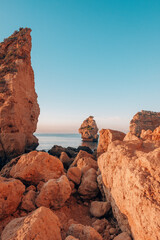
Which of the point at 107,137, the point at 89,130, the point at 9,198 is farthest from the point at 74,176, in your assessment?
the point at 89,130

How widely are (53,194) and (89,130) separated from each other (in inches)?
2217

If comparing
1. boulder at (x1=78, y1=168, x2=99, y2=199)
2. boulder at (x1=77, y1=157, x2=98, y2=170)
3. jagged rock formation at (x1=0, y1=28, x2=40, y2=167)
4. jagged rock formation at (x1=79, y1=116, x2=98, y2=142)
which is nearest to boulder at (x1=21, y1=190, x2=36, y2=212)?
boulder at (x1=78, y1=168, x2=99, y2=199)

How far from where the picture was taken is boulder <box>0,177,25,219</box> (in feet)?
10.2

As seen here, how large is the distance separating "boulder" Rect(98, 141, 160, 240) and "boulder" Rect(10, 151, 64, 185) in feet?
6.96

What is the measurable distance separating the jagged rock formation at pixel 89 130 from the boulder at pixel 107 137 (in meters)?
50.4

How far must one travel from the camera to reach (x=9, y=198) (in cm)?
321

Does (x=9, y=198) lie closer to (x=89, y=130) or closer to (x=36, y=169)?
(x=36, y=169)

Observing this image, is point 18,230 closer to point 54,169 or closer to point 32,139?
point 54,169

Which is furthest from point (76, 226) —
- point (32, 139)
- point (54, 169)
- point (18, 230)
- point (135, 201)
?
point (32, 139)

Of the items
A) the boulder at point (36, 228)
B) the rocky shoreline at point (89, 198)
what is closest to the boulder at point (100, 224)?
the rocky shoreline at point (89, 198)

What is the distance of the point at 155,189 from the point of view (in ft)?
7.00

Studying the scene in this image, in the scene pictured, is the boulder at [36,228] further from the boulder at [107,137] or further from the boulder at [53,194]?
the boulder at [107,137]

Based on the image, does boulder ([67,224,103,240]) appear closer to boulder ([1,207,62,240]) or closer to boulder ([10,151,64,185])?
boulder ([1,207,62,240])

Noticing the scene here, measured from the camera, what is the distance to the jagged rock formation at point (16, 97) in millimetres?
14367
